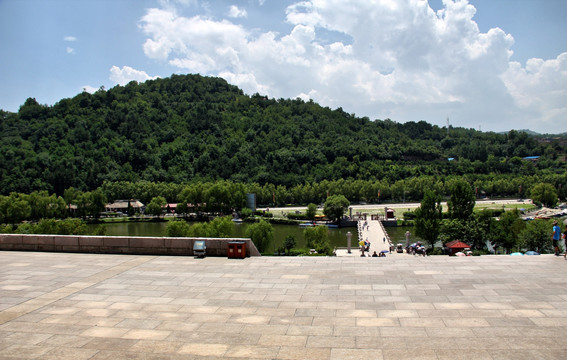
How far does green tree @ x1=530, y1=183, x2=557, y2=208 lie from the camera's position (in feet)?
291

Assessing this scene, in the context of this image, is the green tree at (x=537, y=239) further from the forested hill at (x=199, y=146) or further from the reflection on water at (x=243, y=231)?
the forested hill at (x=199, y=146)

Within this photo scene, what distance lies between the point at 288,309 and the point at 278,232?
5553cm

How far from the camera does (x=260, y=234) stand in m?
40.1

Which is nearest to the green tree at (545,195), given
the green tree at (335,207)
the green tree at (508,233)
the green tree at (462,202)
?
the green tree at (335,207)

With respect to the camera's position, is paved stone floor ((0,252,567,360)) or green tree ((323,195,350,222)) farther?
green tree ((323,195,350,222))

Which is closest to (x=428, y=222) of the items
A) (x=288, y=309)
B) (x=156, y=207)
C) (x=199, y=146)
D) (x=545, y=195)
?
(x=288, y=309)

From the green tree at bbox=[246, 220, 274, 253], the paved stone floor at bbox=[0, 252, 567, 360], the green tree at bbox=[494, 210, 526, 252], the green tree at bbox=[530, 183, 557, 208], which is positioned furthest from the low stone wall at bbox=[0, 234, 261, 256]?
the green tree at bbox=[530, 183, 557, 208]

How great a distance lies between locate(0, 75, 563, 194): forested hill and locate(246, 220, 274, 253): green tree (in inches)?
3128

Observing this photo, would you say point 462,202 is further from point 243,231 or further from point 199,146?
point 199,146

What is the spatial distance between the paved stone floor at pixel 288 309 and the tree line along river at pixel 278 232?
35.7m

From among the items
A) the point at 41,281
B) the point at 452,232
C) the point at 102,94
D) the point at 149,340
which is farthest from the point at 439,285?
the point at 102,94

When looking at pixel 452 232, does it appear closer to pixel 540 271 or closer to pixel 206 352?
pixel 540 271

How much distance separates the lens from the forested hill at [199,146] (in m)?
120

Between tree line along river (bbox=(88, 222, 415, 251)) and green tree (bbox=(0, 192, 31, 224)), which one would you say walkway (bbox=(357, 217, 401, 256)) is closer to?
tree line along river (bbox=(88, 222, 415, 251))
